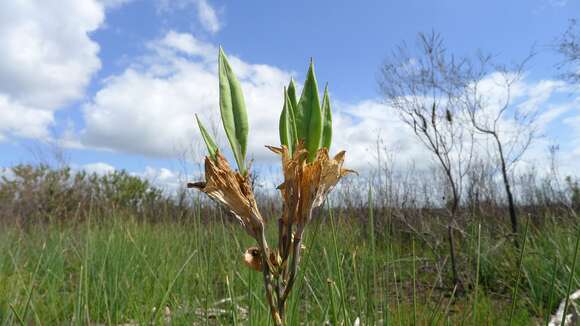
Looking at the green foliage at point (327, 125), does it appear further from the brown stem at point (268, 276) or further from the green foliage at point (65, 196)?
the green foliage at point (65, 196)

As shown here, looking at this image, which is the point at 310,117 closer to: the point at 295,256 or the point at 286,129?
the point at 286,129

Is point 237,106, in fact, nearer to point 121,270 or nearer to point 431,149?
point 121,270

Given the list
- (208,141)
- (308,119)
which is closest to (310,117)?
(308,119)

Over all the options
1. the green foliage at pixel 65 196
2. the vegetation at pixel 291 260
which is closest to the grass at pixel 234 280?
the vegetation at pixel 291 260

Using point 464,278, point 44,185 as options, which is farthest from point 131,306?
point 44,185

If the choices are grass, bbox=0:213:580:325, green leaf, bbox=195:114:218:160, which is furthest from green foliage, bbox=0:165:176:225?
green leaf, bbox=195:114:218:160
